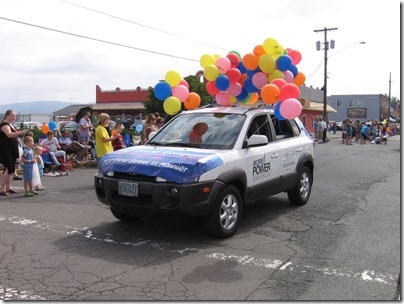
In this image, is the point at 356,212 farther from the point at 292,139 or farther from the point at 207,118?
Answer: the point at 207,118

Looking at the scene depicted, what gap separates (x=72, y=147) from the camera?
14.0m

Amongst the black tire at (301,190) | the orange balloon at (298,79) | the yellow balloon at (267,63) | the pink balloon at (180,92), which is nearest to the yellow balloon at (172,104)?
the pink balloon at (180,92)

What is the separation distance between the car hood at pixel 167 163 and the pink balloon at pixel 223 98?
2.66 metres

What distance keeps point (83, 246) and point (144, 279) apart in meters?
1.44

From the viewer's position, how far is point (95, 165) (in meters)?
14.3

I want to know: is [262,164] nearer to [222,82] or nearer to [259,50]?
[222,82]

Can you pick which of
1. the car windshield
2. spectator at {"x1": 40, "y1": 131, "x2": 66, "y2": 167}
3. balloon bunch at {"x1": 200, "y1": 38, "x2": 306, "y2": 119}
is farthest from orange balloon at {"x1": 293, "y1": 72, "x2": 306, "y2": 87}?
spectator at {"x1": 40, "y1": 131, "x2": 66, "y2": 167}

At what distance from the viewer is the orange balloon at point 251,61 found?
773 cm

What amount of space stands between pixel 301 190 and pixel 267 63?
2421mm

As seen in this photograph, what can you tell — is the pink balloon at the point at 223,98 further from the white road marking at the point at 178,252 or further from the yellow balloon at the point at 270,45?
the white road marking at the point at 178,252

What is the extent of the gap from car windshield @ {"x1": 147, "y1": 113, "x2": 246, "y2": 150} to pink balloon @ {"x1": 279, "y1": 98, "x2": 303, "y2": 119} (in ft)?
2.30

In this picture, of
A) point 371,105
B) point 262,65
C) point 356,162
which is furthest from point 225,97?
point 371,105

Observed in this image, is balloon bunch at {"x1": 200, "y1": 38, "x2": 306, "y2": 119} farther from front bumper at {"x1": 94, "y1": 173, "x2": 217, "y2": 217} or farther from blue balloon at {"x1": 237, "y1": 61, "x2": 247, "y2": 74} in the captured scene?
front bumper at {"x1": 94, "y1": 173, "x2": 217, "y2": 217}

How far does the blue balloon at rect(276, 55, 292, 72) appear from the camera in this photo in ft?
24.6
